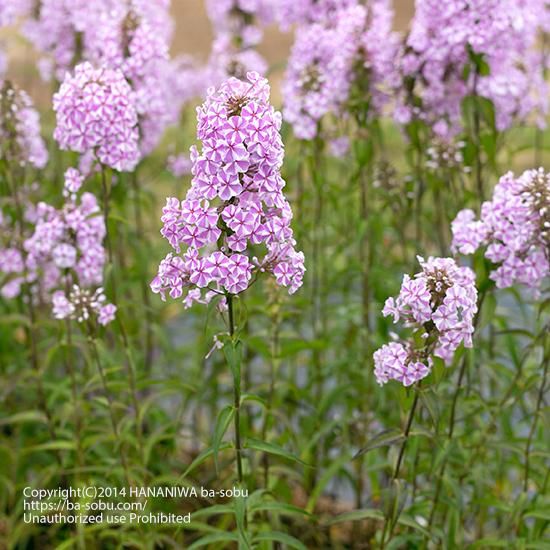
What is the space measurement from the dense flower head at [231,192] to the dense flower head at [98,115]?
0.80m

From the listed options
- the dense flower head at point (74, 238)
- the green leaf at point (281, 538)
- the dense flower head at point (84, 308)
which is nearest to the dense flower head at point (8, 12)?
the dense flower head at point (74, 238)

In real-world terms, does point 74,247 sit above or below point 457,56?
below

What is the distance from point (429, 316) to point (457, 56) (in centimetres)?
163

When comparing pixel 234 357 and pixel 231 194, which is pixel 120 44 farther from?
pixel 234 357

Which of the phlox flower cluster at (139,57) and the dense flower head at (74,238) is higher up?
the phlox flower cluster at (139,57)

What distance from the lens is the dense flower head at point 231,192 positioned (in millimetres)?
2051

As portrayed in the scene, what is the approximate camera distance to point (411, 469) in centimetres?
302

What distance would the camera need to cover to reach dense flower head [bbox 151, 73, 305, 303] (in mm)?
2051

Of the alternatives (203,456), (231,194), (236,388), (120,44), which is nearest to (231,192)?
(231,194)

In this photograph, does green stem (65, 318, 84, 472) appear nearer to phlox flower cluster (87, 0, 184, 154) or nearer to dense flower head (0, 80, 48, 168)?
dense flower head (0, 80, 48, 168)

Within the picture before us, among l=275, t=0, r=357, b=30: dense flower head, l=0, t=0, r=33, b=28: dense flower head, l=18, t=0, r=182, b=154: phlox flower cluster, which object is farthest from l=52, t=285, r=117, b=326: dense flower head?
l=275, t=0, r=357, b=30: dense flower head

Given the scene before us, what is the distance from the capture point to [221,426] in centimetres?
235

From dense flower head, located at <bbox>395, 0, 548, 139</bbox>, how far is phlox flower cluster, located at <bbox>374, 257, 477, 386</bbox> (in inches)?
54.4

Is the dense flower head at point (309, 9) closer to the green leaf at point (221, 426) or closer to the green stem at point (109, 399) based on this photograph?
the green stem at point (109, 399)
